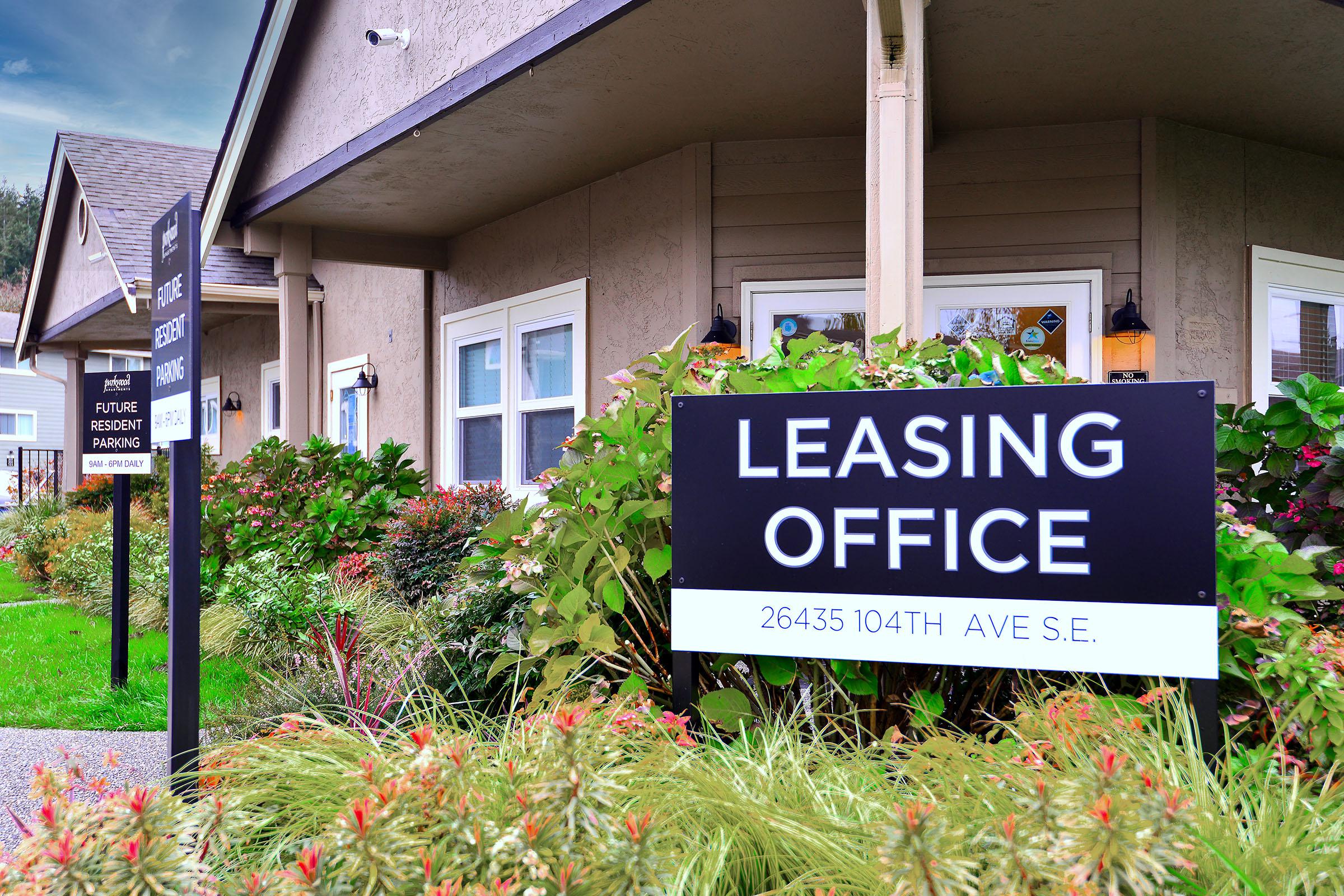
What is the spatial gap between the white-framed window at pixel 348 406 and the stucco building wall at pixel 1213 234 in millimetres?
7272

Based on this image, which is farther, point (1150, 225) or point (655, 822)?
point (1150, 225)

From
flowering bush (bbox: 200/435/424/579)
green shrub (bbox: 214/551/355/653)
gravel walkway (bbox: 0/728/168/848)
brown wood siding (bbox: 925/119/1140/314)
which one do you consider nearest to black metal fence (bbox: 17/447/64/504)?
flowering bush (bbox: 200/435/424/579)

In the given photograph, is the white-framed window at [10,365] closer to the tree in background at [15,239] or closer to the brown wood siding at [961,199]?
the tree in background at [15,239]

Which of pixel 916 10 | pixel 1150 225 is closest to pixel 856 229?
pixel 1150 225

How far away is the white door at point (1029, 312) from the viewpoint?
17.0 feet

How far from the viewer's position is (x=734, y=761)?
6.01ft

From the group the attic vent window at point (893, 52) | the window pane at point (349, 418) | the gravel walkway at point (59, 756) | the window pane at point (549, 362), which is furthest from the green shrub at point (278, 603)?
the window pane at point (349, 418)

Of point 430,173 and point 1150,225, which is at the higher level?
point 430,173

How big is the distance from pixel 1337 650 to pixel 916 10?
2585 millimetres

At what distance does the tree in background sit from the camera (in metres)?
45.0

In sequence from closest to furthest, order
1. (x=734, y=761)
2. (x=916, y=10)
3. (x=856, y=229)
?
(x=734, y=761)
(x=916, y=10)
(x=856, y=229)

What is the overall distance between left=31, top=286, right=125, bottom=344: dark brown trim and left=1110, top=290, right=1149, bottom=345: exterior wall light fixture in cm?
1024

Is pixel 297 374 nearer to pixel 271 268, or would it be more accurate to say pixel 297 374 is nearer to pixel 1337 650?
pixel 271 268

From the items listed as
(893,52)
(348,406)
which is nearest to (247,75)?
(348,406)
